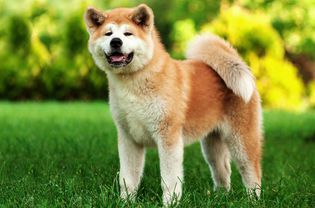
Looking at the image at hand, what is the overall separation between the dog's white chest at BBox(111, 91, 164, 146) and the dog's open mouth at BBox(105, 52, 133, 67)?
0.88ft

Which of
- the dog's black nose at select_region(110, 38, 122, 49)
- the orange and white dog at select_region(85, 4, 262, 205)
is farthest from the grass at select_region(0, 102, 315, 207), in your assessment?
the dog's black nose at select_region(110, 38, 122, 49)

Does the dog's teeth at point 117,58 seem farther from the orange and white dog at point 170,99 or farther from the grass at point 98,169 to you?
the grass at point 98,169

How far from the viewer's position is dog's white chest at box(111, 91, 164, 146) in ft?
15.8

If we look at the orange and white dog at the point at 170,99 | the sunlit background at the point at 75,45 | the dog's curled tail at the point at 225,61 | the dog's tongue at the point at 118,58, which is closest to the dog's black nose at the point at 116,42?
the orange and white dog at the point at 170,99

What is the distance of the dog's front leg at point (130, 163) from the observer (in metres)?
5.03

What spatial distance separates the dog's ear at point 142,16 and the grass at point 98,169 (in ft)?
4.25

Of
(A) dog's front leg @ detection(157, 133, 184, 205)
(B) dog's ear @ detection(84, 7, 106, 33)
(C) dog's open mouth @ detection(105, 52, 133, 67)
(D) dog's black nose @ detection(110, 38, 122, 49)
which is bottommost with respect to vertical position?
(A) dog's front leg @ detection(157, 133, 184, 205)

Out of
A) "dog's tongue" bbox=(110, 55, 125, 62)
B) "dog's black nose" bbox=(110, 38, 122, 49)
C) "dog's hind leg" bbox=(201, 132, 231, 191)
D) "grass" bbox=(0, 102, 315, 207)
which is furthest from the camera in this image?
"dog's hind leg" bbox=(201, 132, 231, 191)

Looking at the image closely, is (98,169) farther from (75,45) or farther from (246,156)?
(75,45)

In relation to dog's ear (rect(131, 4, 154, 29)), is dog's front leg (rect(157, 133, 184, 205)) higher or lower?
lower

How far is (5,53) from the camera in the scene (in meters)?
16.8

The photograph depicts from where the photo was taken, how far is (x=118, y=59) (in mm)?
4715

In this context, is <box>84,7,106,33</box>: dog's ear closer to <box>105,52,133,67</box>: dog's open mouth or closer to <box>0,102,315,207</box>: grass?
<box>105,52,133,67</box>: dog's open mouth

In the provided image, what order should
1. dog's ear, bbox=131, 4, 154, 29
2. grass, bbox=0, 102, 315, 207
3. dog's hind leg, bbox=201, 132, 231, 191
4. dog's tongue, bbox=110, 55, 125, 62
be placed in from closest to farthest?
grass, bbox=0, 102, 315, 207 < dog's tongue, bbox=110, 55, 125, 62 < dog's ear, bbox=131, 4, 154, 29 < dog's hind leg, bbox=201, 132, 231, 191
